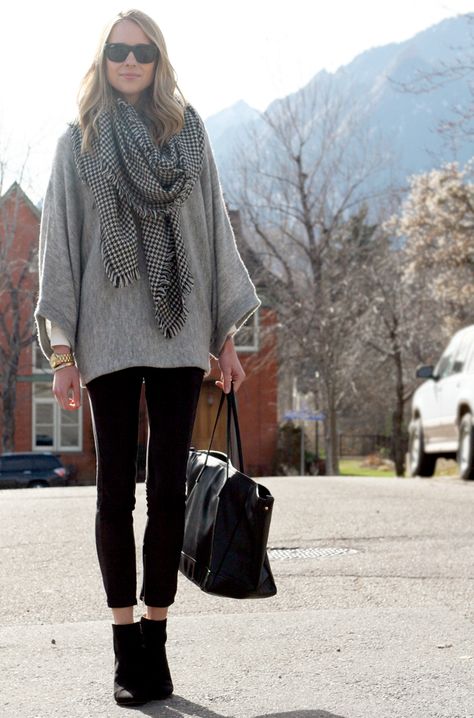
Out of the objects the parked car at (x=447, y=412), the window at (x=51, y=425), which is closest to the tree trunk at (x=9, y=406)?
the window at (x=51, y=425)

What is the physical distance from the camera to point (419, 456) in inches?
694

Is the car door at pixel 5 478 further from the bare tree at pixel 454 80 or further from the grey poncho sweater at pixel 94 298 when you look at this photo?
the grey poncho sweater at pixel 94 298

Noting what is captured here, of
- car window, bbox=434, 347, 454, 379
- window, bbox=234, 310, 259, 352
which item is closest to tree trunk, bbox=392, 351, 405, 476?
window, bbox=234, 310, 259, 352

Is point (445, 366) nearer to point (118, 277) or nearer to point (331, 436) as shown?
point (118, 277)

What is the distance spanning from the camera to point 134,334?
11.8 feet

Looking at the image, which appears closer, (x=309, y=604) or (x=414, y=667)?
(x=414, y=667)

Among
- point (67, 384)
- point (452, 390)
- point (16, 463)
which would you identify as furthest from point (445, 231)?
point (67, 384)

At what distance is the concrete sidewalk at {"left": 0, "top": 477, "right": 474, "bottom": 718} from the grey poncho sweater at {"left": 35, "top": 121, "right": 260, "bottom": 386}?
37.5 inches

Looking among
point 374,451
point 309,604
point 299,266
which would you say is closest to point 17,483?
point 299,266

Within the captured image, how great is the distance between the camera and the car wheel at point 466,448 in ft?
47.3

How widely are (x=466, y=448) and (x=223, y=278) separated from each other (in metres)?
11.3

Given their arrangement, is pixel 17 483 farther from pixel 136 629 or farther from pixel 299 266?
pixel 136 629

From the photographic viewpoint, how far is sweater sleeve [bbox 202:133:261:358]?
3838 millimetres

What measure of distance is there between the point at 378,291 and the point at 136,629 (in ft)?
125
